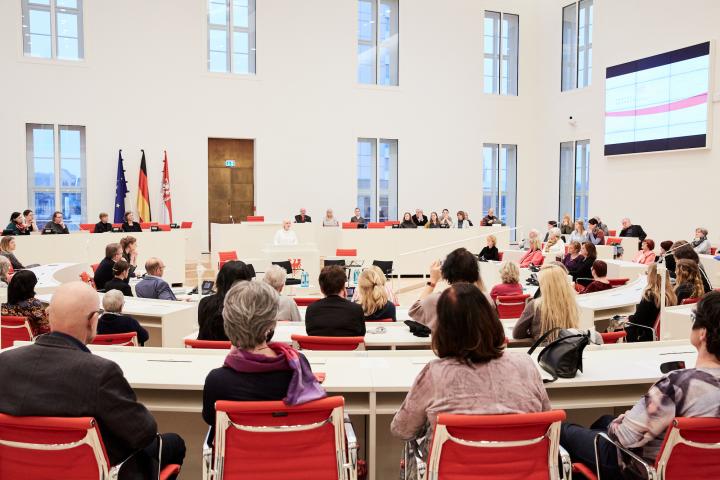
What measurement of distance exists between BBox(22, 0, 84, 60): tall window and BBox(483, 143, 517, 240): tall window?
35.2 feet

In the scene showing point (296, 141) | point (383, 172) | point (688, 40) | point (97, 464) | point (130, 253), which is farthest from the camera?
point (383, 172)

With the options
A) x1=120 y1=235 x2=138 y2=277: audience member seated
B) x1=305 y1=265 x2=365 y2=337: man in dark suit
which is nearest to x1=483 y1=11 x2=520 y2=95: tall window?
x1=120 y1=235 x2=138 y2=277: audience member seated

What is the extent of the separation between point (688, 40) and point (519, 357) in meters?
13.7

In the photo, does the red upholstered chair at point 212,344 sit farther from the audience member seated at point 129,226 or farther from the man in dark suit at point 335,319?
the audience member seated at point 129,226

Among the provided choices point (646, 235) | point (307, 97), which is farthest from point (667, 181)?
point (307, 97)

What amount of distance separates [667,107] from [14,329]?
1347 cm

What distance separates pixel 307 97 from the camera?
54.0 feet

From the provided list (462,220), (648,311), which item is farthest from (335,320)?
(462,220)

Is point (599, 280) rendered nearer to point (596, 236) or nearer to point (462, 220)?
point (596, 236)

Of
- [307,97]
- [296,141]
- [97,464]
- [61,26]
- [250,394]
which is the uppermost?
[61,26]

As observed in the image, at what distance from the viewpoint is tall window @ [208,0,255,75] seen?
51.9ft

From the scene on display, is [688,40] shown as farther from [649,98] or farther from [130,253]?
[130,253]

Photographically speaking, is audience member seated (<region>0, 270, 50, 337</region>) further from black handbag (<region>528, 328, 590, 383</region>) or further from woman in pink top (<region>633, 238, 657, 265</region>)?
woman in pink top (<region>633, 238, 657, 265</region>)

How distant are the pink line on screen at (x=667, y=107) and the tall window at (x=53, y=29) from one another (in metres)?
12.4
